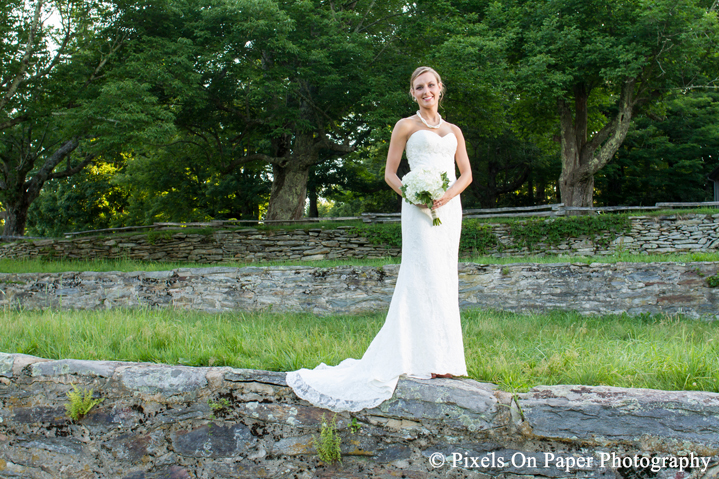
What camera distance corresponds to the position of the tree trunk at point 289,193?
1680cm

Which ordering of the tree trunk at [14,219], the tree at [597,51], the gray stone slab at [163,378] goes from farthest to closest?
the tree trunk at [14,219], the tree at [597,51], the gray stone slab at [163,378]

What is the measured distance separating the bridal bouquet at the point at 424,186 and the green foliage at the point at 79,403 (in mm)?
2984

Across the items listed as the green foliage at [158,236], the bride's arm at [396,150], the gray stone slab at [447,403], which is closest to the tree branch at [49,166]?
the green foliage at [158,236]

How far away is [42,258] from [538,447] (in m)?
16.5

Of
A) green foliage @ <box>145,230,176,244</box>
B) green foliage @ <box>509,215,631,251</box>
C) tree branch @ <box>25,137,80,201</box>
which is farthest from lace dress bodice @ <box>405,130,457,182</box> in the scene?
tree branch @ <box>25,137,80,201</box>

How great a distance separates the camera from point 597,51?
47.5ft

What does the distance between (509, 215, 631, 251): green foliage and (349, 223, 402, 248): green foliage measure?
11.4 ft

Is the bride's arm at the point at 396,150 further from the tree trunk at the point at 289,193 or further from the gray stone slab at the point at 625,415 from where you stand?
the tree trunk at the point at 289,193

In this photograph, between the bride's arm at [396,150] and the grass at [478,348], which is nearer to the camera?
the grass at [478,348]

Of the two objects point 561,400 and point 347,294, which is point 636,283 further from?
point 561,400

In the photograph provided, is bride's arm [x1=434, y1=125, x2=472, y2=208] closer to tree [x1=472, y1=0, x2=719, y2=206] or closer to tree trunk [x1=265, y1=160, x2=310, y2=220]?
tree [x1=472, y1=0, x2=719, y2=206]

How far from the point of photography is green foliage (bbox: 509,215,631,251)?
546 inches

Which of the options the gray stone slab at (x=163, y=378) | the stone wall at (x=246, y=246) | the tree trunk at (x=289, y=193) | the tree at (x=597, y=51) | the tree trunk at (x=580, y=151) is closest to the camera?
the gray stone slab at (x=163, y=378)

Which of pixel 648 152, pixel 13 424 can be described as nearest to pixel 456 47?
pixel 13 424
